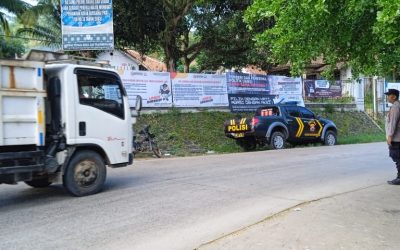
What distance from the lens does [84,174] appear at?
9148 mm

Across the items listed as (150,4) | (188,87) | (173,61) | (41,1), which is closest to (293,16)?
(188,87)

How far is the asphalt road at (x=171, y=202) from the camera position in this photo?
21.0ft

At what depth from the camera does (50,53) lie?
8.88m

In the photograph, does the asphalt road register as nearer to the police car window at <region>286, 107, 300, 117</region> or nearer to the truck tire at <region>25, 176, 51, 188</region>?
the truck tire at <region>25, 176, 51, 188</region>

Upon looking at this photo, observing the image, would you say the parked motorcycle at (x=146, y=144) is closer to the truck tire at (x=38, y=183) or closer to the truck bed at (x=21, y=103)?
the truck tire at (x=38, y=183)

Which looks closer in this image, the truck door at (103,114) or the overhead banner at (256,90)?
the truck door at (103,114)

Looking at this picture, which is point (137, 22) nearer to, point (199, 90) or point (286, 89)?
point (199, 90)

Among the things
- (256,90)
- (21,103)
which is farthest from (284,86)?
(21,103)

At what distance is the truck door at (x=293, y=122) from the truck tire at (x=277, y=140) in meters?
0.54

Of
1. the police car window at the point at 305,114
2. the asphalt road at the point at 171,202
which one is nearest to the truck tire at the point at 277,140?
the police car window at the point at 305,114

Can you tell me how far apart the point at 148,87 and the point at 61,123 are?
12036 mm

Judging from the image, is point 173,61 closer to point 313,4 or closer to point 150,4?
point 150,4

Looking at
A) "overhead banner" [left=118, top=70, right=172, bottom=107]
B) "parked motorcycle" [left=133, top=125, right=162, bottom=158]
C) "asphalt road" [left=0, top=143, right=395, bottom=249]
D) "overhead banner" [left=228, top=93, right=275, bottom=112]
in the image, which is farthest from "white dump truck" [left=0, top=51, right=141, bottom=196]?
"overhead banner" [left=228, top=93, right=275, bottom=112]

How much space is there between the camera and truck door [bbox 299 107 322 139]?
20125 mm
